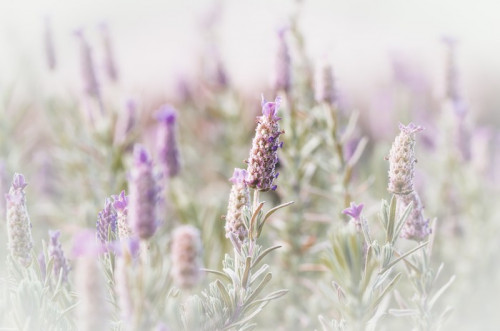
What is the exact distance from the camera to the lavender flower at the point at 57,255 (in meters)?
0.70

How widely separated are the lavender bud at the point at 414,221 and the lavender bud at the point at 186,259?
284 millimetres

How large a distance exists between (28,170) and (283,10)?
78cm

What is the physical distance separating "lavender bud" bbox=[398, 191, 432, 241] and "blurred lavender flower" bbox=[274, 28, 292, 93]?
556 millimetres

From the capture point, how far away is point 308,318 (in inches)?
48.6

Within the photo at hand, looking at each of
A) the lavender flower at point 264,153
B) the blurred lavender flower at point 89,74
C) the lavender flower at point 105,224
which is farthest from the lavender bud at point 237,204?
the blurred lavender flower at point 89,74

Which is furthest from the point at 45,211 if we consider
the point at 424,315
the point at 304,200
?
the point at 424,315

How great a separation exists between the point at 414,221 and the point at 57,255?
1.29 feet

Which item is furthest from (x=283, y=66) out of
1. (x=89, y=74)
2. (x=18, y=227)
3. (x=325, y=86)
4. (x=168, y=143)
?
(x=18, y=227)

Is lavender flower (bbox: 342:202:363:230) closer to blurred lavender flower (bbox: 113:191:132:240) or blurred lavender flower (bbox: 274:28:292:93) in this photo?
blurred lavender flower (bbox: 113:191:132:240)

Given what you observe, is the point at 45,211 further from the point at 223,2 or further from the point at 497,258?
the point at 497,258

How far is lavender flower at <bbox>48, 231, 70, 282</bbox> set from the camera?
699mm

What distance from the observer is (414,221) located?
74cm

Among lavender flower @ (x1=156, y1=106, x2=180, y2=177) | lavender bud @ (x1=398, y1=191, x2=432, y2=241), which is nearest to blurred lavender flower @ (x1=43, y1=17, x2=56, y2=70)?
lavender flower @ (x1=156, y1=106, x2=180, y2=177)

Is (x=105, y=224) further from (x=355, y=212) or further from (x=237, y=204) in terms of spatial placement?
(x=355, y=212)
